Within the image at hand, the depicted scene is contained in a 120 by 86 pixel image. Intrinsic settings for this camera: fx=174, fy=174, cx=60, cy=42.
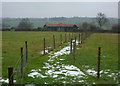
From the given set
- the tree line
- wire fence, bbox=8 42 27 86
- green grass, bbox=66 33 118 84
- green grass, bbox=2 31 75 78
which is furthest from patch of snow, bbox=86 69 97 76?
the tree line

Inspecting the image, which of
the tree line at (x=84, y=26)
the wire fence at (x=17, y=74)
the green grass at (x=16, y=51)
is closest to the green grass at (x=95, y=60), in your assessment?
the green grass at (x=16, y=51)

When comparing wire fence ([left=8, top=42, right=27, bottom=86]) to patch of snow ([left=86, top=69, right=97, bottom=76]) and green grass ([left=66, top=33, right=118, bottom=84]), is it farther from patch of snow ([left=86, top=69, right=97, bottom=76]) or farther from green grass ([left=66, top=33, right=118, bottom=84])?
patch of snow ([left=86, top=69, right=97, bottom=76])

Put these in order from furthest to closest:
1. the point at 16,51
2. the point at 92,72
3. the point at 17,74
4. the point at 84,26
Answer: the point at 84,26
the point at 16,51
the point at 92,72
the point at 17,74

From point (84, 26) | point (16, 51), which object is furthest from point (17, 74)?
point (84, 26)

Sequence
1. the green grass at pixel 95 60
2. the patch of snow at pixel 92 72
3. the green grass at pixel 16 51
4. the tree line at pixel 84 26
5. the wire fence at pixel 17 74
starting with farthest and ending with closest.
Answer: the tree line at pixel 84 26, the green grass at pixel 16 51, the patch of snow at pixel 92 72, the green grass at pixel 95 60, the wire fence at pixel 17 74

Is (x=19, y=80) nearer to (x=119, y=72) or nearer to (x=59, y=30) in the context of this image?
(x=119, y=72)

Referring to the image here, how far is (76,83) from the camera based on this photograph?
6109 millimetres

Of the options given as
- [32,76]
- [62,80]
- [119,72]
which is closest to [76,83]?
[62,80]

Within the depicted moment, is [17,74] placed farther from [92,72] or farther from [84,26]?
[84,26]

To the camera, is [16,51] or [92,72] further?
[16,51]

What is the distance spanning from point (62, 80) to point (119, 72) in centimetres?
286

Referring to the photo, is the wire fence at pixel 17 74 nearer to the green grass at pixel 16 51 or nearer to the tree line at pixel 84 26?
the green grass at pixel 16 51

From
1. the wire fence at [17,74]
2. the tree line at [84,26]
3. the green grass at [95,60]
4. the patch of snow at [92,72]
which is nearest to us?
the wire fence at [17,74]

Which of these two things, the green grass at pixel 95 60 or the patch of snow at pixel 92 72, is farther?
the patch of snow at pixel 92 72
